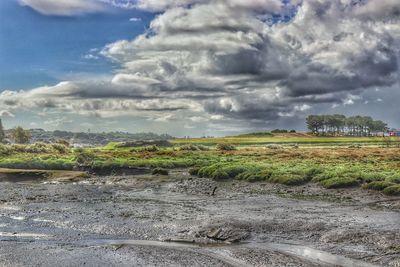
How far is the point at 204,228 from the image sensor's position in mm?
24000

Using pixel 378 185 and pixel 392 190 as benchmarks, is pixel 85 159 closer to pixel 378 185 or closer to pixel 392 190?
pixel 378 185

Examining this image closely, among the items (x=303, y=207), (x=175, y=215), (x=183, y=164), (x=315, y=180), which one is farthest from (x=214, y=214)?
(x=183, y=164)

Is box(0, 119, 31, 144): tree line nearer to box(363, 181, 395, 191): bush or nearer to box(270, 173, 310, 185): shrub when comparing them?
box(270, 173, 310, 185): shrub

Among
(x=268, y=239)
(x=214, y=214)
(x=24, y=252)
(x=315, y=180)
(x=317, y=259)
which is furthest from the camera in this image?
(x=315, y=180)

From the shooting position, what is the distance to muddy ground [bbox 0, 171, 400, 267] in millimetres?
18828

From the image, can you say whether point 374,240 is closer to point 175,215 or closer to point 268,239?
point 268,239

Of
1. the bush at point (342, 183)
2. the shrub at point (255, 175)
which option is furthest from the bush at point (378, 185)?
the shrub at point (255, 175)

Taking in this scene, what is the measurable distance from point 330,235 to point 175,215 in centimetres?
1037

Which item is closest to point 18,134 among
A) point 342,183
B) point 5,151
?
point 5,151

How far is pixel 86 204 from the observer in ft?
115

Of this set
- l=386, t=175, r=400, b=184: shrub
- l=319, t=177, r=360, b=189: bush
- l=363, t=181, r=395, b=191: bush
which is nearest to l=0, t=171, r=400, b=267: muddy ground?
l=363, t=181, r=395, b=191: bush

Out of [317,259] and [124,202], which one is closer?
[317,259]

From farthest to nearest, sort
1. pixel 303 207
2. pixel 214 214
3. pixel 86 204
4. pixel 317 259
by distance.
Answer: pixel 86 204 → pixel 303 207 → pixel 214 214 → pixel 317 259

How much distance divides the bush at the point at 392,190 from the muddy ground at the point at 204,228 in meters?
1.18
